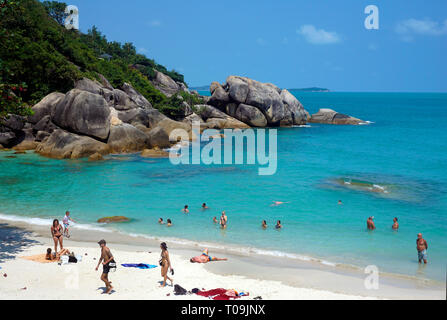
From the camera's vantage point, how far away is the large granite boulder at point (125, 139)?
35594mm

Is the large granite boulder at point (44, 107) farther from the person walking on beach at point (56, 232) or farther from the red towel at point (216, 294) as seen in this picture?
the red towel at point (216, 294)

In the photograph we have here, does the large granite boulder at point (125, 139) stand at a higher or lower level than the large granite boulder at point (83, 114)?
lower

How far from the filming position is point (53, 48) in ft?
141

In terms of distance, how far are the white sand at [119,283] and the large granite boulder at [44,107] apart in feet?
81.2

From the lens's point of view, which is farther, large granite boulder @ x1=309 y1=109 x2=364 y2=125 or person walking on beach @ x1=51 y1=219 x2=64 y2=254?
large granite boulder @ x1=309 y1=109 x2=364 y2=125

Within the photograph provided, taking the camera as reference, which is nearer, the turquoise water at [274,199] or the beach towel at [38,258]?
the beach towel at [38,258]

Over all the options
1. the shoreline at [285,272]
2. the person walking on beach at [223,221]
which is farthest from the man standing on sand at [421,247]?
the person walking on beach at [223,221]

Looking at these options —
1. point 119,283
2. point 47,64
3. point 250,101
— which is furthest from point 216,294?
point 250,101

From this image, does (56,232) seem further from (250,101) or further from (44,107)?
(250,101)

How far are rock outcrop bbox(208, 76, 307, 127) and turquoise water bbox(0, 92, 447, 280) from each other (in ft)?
65.9

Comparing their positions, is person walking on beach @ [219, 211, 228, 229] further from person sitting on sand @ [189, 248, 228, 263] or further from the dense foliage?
the dense foliage

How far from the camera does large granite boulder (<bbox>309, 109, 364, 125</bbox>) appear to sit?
69.0 metres

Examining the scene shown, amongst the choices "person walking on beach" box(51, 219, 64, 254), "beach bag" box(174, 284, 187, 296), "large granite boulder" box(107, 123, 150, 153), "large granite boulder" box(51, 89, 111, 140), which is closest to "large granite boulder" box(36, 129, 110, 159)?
"large granite boulder" box(51, 89, 111, 140)

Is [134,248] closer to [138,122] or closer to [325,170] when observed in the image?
[325,170]
